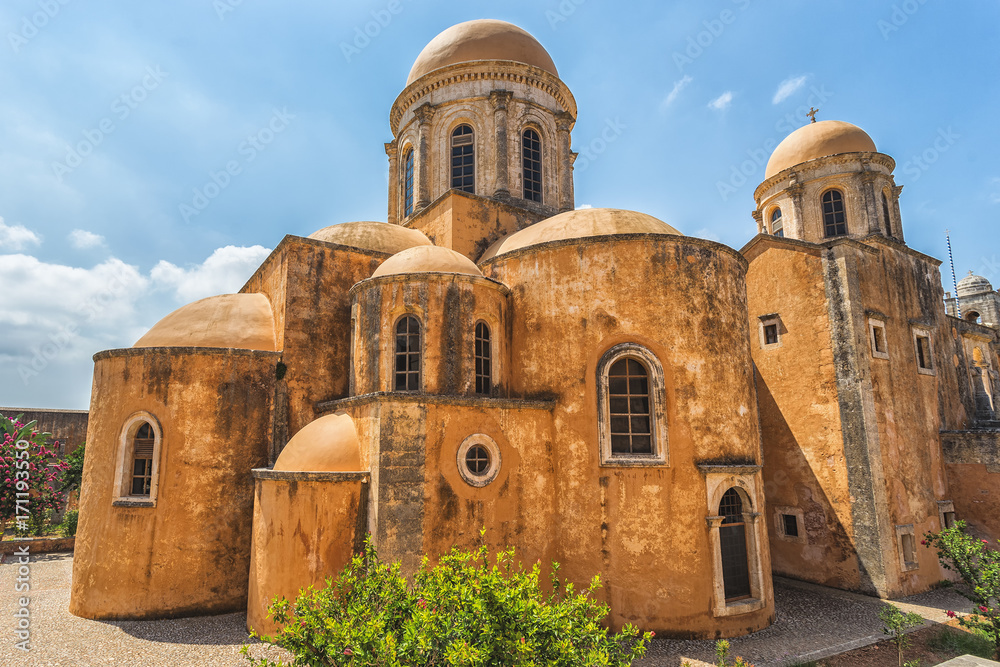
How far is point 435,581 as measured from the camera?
4992 mm

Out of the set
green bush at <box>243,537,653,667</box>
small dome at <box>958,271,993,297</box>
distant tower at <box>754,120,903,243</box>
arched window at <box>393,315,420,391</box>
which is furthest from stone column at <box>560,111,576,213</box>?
small dome at <box>958,271,993,297</box>

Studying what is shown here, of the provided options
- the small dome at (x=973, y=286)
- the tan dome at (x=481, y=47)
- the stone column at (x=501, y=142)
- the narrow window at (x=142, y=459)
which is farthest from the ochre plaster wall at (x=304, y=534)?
the small dome at (x=973, y=286)

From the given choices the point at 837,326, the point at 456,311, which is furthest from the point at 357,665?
the point at 837,326

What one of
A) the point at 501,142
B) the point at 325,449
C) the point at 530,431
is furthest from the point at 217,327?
the point at 501,142

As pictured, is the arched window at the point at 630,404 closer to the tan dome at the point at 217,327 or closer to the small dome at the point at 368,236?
the small dome at the point at 368,236

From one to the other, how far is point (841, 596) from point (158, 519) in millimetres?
13681

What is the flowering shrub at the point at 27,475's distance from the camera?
51.4 ft

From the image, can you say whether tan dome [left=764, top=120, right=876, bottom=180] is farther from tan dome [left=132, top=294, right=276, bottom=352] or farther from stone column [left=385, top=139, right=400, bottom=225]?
tan dome [left=132, top=294, right=276, bottom=352]

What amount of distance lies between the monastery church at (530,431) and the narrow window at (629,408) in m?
0.04

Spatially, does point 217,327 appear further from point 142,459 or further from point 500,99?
point 500,99

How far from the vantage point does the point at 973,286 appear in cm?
3491

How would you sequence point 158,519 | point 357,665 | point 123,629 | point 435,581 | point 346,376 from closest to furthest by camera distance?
point 357,665, point 435,581, point 123,629, point 158,519, point 346,376

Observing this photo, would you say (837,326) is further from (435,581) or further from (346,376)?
(435,581)

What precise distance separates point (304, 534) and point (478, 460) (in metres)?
2.96
